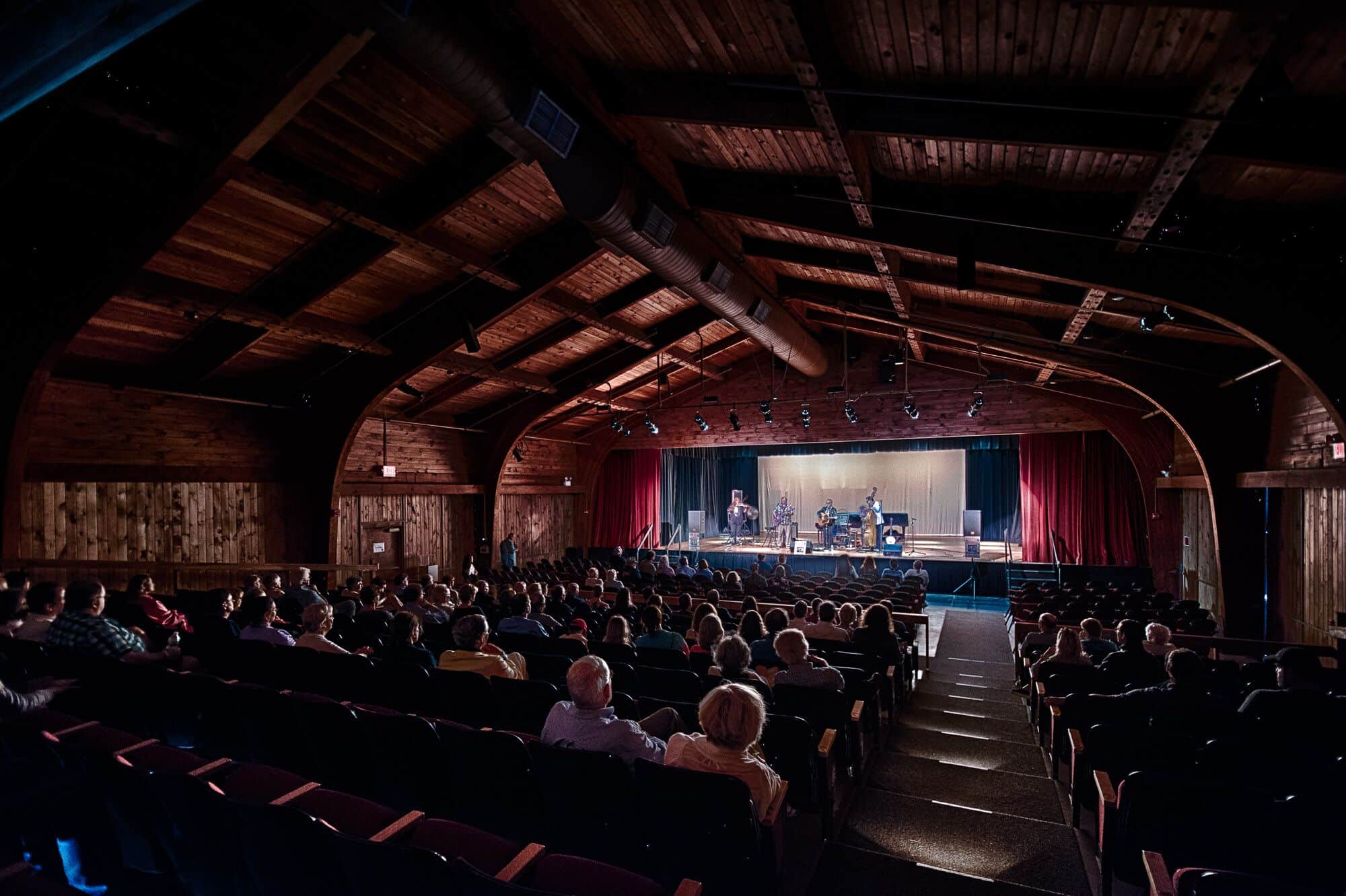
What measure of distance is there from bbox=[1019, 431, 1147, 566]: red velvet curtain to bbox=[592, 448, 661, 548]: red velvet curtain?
10392 mm

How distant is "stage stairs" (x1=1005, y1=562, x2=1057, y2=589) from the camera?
1506 centimetres

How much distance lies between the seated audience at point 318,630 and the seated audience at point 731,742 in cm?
300

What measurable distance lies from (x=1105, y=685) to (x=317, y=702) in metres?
5.46

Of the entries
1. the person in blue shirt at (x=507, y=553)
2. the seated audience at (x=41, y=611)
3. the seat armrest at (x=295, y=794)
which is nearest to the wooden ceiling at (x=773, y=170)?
the seated audience at (x=41, y=611)

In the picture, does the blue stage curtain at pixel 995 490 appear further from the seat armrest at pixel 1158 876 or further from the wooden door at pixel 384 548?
the seat armrest at pixel 1158 876

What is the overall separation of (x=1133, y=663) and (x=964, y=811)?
2366 millimetres

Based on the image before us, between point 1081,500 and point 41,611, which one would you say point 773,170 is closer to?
point 41,611

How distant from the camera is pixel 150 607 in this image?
6137mm

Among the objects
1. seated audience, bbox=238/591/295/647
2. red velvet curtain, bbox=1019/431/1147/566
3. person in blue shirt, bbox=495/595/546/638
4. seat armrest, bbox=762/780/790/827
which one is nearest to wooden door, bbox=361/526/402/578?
seated audience, bbox=238/591/295/647

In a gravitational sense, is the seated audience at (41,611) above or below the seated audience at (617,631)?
above

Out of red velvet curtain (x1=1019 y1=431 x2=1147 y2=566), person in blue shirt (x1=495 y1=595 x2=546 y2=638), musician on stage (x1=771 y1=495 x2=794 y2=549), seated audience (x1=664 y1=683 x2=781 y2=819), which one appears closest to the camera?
seated audience (x1=664 y1=683 x2=781 y2=819)

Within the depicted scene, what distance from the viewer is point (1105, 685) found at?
5.04m

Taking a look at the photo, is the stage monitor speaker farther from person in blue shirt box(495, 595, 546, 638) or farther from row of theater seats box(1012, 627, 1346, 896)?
person in blue shirt box(495, 595, 546, 638)

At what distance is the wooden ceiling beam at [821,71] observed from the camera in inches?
146
